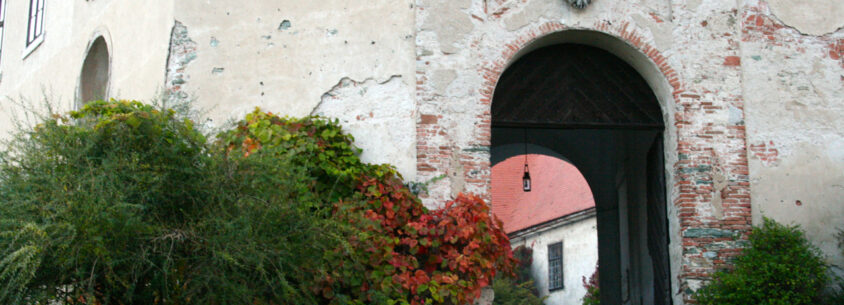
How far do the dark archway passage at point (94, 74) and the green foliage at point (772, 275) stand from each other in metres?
7.48

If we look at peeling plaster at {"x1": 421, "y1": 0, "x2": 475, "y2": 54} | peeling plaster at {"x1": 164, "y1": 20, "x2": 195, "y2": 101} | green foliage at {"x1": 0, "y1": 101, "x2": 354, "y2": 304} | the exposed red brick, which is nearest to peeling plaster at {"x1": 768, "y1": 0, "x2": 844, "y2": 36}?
the exposed red brick

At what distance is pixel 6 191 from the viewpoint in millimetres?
6363

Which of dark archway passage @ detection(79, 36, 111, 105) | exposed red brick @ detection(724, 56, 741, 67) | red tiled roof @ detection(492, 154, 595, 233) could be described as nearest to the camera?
exposed red brick @ detection(724, 56, 741, 67)

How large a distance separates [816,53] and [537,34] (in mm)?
2977

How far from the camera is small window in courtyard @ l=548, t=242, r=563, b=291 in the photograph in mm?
29297

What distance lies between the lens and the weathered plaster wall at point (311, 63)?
9.11 m

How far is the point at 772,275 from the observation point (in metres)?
8.57

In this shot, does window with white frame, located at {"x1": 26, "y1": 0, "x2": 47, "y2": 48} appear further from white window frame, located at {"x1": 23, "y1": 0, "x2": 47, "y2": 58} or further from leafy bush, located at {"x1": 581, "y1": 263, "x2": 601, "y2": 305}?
leafy bush, located at {"x1": 581, "y1": 263, "x2": 601, "y2": 305}

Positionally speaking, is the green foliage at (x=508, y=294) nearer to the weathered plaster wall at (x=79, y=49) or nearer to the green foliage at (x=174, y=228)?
the weathered plaster wall at (x=79, y=49)

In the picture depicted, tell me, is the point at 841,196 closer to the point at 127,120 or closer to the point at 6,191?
the point at 127,120

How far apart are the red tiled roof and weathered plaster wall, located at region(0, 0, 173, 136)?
618 inches

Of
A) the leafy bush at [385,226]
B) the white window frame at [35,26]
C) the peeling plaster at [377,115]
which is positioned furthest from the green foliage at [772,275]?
the white window frame at [35,26]

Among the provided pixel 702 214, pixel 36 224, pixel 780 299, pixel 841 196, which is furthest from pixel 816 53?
pixel 36 224

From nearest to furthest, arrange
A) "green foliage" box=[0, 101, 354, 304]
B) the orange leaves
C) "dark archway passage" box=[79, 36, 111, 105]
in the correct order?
"green foliage" box=[0, 101, 354, 304], the orange leaves, "dark archway passage" box=[79, 36, 111, 105]
